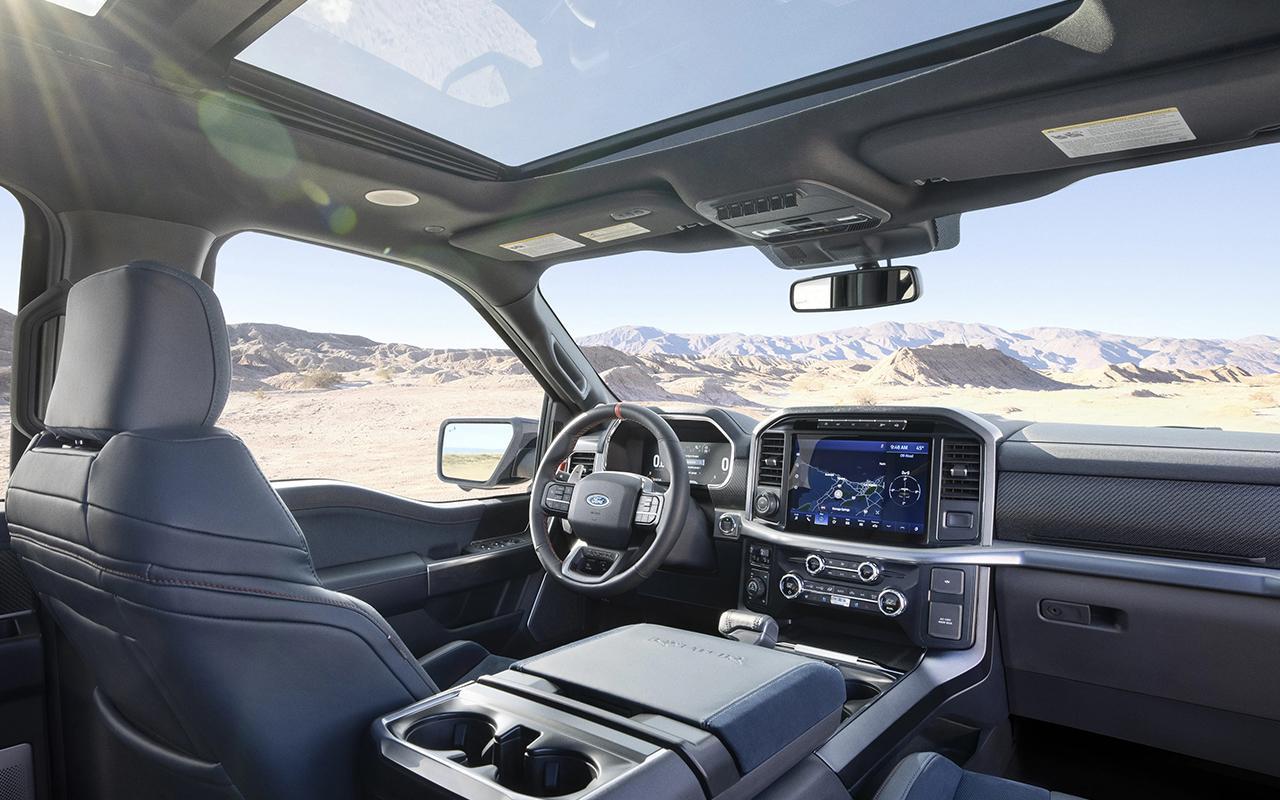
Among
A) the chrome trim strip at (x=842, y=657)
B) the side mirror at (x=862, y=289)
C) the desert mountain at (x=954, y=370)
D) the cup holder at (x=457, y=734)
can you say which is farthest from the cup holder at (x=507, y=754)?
the side mirror at (x=862, y=289)

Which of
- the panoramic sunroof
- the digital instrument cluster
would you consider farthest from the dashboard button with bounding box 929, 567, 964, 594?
the panoramic sunroof

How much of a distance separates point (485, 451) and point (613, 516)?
1.14 m

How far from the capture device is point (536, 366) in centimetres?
378

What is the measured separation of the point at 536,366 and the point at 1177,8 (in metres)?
2.79

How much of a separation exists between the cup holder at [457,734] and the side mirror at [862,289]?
237cm

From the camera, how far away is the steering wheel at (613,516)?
2773mm

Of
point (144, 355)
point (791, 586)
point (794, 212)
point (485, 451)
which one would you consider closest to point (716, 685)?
point (144, 355)

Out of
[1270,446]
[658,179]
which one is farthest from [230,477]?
[1270,446]

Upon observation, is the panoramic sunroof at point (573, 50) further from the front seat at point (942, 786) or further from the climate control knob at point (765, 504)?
the front seat at point (942, 786)

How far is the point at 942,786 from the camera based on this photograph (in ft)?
6.05

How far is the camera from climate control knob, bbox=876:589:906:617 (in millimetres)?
2553

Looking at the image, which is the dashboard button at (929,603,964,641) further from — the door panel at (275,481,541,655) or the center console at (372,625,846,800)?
the door panel at (275,481,541,655)

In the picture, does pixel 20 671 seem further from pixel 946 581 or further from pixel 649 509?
pixel 946 581

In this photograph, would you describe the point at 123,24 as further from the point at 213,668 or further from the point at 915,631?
the point at 915,631
